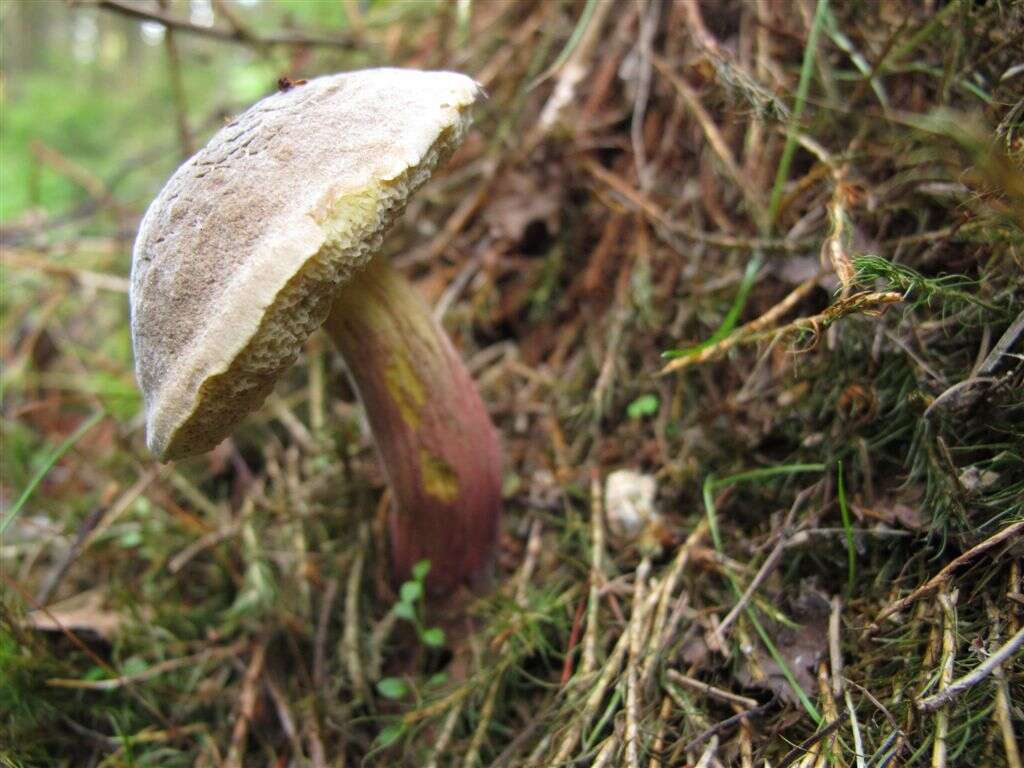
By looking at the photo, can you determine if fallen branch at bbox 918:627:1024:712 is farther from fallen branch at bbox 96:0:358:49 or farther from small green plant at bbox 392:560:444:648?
fallen branch at bbox 96:0:358:49

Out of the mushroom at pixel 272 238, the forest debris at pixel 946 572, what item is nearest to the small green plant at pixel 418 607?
the mushroom at pixel 272 238

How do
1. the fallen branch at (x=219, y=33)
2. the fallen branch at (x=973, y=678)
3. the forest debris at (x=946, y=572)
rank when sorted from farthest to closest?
1. the fallen branch at (x=219, y=33)
2. the forest debris at (x=946, y=572)
3. the fallen branch at (x=973, y=678)

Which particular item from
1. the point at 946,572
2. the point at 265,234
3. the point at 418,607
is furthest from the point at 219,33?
the point at 946,572

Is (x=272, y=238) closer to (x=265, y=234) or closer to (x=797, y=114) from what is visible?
(x=265, y=234)

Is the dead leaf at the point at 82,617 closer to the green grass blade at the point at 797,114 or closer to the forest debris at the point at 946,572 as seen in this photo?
the forest debris at the point at 946,572

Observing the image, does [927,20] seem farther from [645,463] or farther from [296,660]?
[296,660]
